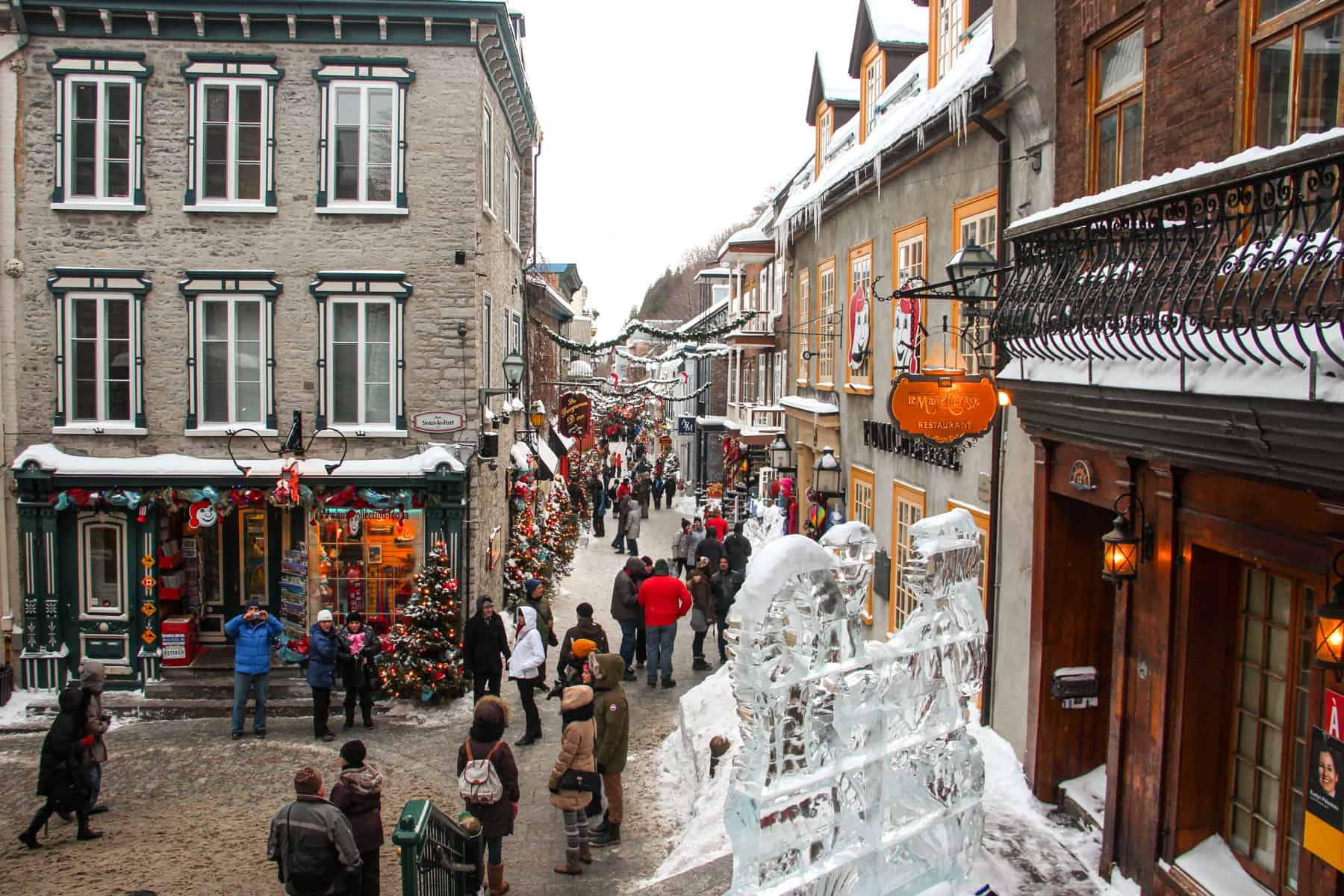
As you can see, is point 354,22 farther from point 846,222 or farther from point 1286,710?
point 1286,710

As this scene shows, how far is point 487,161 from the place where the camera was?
17500 mm

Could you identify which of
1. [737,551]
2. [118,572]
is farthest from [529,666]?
[118,572]

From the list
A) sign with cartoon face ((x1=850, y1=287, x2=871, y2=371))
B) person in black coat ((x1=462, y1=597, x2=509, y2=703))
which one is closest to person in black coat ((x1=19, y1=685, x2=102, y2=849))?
person in black coat ((x1=462, y1=597, x2=509, y2=703))

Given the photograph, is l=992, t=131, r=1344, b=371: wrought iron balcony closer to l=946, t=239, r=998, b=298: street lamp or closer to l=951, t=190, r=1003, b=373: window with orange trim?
l=946, t=239, r=998, b=298: street lamp

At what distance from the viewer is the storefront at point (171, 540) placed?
15328 mm

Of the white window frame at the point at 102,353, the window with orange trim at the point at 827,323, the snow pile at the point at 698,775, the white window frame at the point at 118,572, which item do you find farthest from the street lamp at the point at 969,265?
the white window frame at the point at 118,572

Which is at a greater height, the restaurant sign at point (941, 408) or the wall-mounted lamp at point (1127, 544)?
the restaurant sign at point (941, 408)

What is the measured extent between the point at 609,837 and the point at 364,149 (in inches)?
426

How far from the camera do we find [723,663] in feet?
52.2

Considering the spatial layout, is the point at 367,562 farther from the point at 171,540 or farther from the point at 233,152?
the point at 233,152

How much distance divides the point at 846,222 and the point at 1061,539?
9538 mm

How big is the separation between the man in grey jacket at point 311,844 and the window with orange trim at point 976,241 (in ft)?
21.4

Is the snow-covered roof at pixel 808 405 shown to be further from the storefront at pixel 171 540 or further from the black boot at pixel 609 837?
the black boot at pixel 609 837

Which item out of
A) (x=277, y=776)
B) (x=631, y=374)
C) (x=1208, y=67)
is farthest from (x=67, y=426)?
(x=631, y=374)
